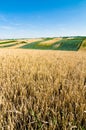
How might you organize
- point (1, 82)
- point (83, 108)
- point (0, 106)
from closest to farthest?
point (83, 108) < point (0, 106) < point (1, 82)

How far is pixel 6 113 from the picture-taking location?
196 centimetres

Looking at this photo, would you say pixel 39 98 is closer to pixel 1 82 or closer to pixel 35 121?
pixel 35 121

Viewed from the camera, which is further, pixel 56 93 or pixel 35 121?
pixel 56 93

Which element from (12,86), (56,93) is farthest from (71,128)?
(12,86)

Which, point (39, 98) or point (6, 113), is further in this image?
point (39, 98)

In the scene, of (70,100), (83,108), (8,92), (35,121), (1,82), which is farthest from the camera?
(1,82)

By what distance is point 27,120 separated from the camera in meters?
1.86

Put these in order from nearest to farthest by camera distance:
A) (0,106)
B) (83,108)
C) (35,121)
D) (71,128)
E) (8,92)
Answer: (71,128) → (35,121) → (83,108) → (0,106) → (8,92)

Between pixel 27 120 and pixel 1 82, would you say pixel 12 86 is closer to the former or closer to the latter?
pixel 1 82

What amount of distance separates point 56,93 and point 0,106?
887 mm

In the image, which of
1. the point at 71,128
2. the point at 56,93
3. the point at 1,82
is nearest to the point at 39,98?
the point at 56,93

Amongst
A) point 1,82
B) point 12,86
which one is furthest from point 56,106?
point 1,82

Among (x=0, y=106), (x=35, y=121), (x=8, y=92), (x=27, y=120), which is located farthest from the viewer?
(x=8, y=92)

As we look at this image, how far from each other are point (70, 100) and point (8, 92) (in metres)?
0.93
